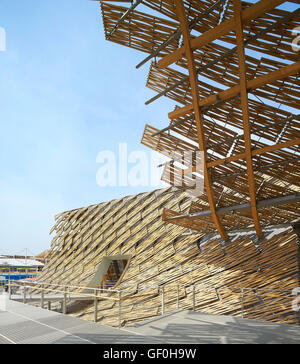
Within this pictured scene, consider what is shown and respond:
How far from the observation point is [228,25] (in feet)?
17.6

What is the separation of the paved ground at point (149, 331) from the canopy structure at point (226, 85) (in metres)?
3.44

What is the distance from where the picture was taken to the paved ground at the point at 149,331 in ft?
12.7

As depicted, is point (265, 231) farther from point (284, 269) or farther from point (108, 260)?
point (108, 260)

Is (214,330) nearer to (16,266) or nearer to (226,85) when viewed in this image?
(226,85)

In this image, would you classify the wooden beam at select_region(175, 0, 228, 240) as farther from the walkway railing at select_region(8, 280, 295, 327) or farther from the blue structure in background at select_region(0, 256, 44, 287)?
the blue structure in background at select_region(0, 256, 44, 287)

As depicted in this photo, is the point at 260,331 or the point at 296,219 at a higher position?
the point at 296,219

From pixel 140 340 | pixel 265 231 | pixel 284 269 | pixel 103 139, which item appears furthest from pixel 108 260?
pixel 140 340

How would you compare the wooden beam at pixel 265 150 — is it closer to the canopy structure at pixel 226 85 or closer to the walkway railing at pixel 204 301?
the canopy structure at pixel 226 85

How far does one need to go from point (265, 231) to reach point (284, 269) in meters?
1.80

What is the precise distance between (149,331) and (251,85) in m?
4.74

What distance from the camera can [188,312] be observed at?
241 inches

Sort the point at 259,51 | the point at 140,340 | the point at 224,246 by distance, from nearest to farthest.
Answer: the point at 140,340 → the point at 259,51 → the point at 224,246

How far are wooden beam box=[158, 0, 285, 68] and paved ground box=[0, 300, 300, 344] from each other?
196 inches

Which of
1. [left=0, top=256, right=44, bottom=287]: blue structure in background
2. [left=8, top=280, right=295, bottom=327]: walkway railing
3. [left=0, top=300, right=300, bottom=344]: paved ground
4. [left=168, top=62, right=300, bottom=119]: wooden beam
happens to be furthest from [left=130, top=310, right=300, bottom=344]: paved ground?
[left=0, top=256, right=44, bottom=287]: blue structure in background
